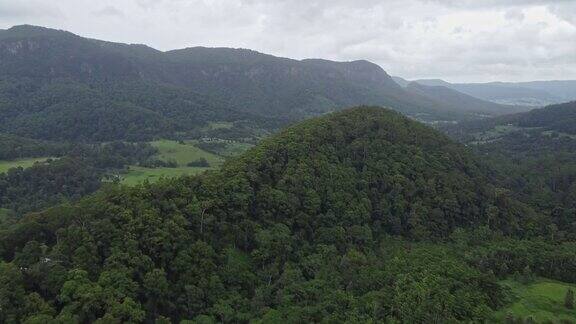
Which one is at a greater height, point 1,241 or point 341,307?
point 1,241

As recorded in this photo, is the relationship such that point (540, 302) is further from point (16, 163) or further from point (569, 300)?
point (16, 163)

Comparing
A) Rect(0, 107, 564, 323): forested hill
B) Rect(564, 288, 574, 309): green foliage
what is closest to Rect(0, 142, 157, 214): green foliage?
Rect(0, 107, 564, 323): forested hill

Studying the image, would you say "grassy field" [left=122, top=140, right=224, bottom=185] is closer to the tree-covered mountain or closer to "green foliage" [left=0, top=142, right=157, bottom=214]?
"green foliage" [left=0, top=142, right=157, bottom=214]

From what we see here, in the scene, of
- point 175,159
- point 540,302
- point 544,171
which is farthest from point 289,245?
point 175,159

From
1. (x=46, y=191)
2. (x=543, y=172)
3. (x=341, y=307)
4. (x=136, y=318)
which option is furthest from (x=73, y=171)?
(x=543, y=172)

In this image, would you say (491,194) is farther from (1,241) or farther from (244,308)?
(1,241)
